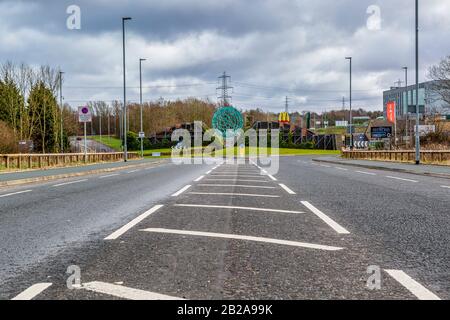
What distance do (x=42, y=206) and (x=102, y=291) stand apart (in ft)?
19.9

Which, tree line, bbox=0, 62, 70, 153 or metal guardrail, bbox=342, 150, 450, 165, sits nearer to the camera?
metal guardrail, bbox=342, 150, 450, 165

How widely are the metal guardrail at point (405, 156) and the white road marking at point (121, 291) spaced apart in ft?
84.3

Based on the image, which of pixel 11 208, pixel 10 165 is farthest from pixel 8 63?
pixel 11 208

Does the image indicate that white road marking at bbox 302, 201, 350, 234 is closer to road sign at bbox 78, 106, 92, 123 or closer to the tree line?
road sign at bbox 78, 106, 92, 123

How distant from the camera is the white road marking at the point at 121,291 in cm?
324

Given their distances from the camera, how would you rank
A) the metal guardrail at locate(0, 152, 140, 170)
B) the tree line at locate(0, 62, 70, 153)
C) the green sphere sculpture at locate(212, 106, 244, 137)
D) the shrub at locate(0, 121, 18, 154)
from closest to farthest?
the metal guardrail at locate(0, 152, 140, 170)
the shrub at locate(0, 121, 18, 154)
the tree line at locate(0, 62, 70, 153)
the green sphere sculpture at locate(212, 106, 244, 137)

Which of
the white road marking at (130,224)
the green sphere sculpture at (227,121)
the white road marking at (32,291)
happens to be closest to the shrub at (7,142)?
the white road marking at (130,224)

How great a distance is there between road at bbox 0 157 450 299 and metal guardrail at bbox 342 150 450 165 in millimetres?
20132

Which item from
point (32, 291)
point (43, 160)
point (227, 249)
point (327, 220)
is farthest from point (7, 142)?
point (32, 291)

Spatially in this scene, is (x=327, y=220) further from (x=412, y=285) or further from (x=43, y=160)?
(x=43, y=160)

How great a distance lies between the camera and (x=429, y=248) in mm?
4871

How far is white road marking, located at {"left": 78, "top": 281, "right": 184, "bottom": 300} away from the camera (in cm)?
324

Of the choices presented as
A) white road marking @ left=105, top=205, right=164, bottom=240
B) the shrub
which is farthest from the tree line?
white road marking @ left=105, top=205, right=164, bottom=240
